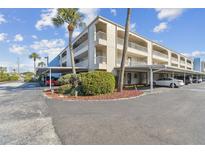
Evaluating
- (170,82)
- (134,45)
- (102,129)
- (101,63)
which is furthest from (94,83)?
(170,82)

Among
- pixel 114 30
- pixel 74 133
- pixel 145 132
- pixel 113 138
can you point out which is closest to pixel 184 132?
pixel 145 132

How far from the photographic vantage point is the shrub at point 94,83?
41.6 feet

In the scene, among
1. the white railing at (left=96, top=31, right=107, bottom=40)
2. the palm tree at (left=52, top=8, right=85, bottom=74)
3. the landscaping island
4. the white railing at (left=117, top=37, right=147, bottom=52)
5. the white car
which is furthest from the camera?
the white car

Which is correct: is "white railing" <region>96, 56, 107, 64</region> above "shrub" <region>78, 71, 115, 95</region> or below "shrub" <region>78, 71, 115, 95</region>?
above

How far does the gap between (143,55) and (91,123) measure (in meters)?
22.1

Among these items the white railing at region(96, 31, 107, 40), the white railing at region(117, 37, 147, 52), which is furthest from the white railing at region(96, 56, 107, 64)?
the white railing at region(117, 37, 147, 52)

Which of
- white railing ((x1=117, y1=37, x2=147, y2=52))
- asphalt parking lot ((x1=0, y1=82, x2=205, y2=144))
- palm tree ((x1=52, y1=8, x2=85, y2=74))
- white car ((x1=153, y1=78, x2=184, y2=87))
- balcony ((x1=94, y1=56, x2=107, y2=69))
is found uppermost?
palm tree ((x1=52, y1=8, x2=85, y2=74))

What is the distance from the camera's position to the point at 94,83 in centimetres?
1274

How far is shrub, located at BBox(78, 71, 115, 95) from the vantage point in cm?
1267

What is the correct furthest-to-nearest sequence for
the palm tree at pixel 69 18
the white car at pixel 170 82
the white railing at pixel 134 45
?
the white car at pixel 170 82 → the white railing at pixel 134 45 → the palm tree at pixel 69 18

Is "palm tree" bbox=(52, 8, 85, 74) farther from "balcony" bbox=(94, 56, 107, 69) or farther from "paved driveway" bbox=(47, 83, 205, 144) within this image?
"paved driveway" bbox=(47, 83, 205, 144)

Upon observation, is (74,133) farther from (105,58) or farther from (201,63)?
(201,63)

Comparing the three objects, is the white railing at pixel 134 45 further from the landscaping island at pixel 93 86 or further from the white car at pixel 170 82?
the landscaping island at pixel 93 86

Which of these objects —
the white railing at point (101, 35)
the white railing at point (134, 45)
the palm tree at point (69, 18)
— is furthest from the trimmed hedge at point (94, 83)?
the white railing at point (134, 45)
